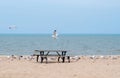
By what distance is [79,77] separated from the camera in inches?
700

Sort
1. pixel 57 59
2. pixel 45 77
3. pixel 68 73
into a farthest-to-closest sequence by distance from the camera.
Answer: pixel 57 59
pixel 68 73
pixel 45 77

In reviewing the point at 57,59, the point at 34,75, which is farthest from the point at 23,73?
the point at 57,59

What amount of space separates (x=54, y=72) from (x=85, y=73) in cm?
149

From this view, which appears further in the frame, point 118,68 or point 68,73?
point 118,68

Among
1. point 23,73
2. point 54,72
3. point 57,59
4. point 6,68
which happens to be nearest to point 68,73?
point 54,72

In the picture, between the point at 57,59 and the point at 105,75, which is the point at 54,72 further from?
the point at 57,59

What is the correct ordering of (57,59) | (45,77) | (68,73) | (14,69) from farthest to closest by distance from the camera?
Answer: 1. (57,59)
2. (14,69)
3. (68,73)
4. (45,77)

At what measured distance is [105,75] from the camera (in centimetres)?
1827

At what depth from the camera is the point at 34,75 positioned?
1823 centimetres

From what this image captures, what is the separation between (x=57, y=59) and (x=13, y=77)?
9.36m

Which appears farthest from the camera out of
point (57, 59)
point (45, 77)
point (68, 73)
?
point (57, 59)

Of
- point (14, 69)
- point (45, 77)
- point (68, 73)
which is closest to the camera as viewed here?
point (45, 77)

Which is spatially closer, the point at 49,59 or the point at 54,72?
the point at 54,72

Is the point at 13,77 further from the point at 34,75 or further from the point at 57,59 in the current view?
the point at 57,59
